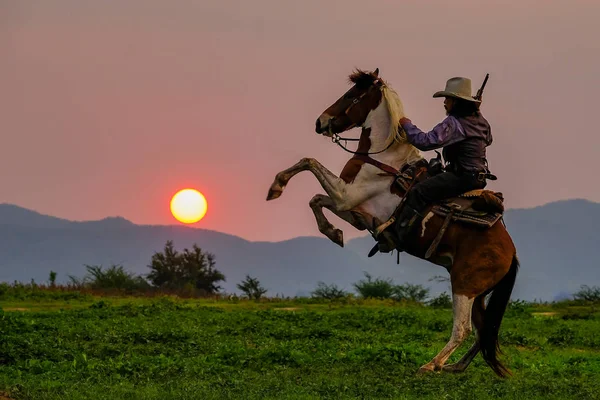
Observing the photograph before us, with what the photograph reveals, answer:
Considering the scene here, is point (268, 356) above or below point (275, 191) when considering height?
below

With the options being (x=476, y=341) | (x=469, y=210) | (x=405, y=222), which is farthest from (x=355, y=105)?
(x=476, y=341)

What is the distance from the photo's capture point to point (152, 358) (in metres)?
16.1

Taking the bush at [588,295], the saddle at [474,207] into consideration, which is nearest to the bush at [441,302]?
the bush at [588,295]

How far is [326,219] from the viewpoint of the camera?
15805 mm

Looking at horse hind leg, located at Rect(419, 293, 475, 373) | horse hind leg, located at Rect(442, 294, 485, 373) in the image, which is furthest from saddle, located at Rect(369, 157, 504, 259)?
horse hind leg, located at Rect(442, 294, 485, 373)

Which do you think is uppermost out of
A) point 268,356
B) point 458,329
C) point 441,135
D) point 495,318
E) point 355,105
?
point 355,105

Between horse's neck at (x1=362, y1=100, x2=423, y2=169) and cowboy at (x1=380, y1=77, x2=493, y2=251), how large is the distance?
637mm

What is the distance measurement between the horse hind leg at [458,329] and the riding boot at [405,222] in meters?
1.05

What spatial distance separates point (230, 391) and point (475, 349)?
3.71m

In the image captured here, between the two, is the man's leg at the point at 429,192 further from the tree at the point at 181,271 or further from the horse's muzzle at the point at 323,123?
the tree at the point at 181,271

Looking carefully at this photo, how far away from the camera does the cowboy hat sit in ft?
48.1

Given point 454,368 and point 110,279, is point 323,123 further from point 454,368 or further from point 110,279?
point 110,279

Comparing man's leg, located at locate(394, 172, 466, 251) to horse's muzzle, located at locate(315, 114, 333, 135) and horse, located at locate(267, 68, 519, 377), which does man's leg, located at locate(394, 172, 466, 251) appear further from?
horse's muzzle, located at locate(315, 114, 333, 135)

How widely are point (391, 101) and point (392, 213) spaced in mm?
1621
